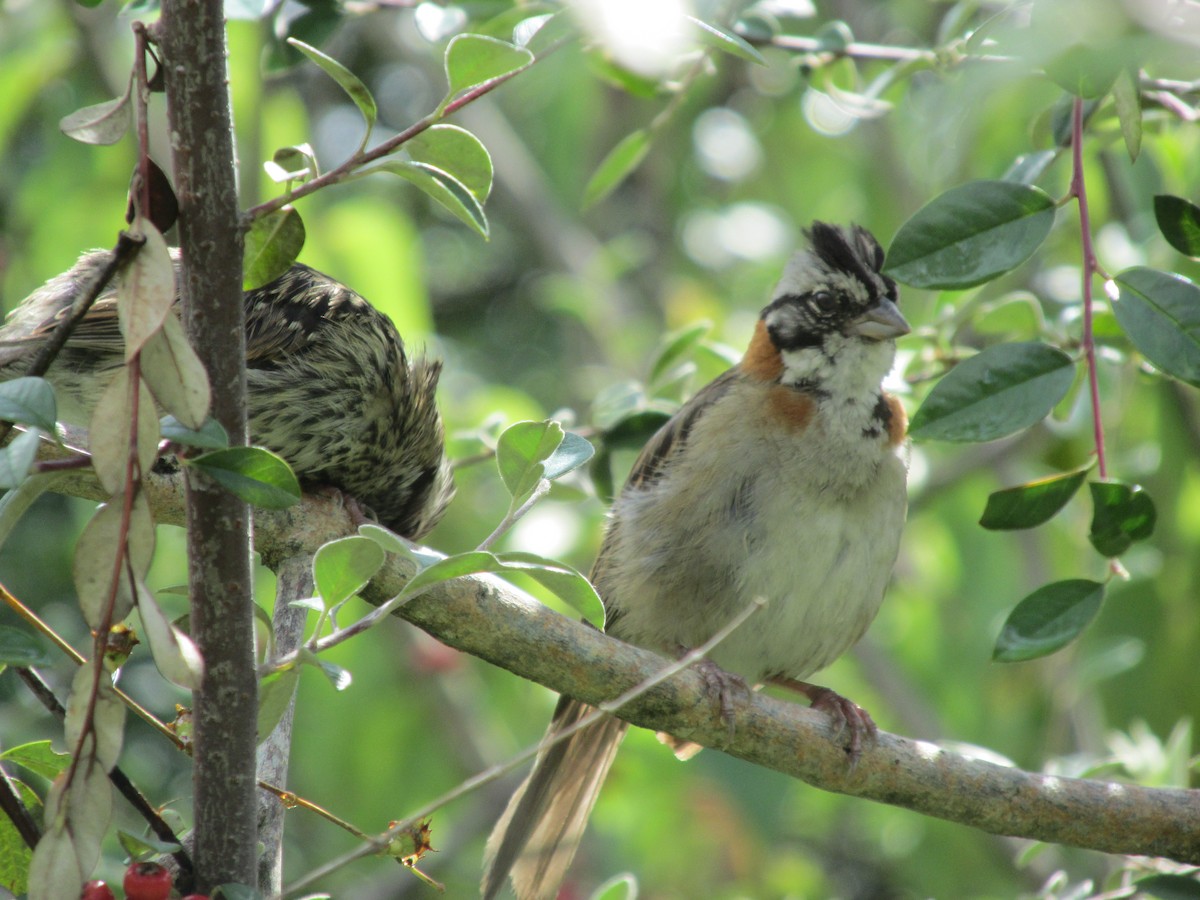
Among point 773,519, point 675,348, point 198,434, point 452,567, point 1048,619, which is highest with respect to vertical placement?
point 198,434

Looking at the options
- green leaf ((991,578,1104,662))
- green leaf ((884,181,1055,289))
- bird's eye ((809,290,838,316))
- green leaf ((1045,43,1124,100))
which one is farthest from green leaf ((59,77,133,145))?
bird's eye ((809,290,838,316))

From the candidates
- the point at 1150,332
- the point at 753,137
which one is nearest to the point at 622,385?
the point at 1150,332

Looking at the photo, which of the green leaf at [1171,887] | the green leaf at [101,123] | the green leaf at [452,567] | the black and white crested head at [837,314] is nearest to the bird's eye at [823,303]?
the black and white crested head at [837,314]

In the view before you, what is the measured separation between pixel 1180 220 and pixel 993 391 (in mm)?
461

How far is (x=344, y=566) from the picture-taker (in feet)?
5.90

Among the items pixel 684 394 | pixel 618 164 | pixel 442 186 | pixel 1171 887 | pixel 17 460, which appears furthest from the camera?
pixel 684 394

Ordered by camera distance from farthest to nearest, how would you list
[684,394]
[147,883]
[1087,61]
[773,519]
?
[684,394] → [773,519] → [147,883] → [1087,61]

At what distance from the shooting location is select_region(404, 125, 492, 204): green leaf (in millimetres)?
1824

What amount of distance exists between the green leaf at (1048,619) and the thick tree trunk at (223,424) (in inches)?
51.0

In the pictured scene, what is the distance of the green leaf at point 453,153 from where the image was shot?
182 cm

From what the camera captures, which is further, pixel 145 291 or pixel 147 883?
pixel 147 883

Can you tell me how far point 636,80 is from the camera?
3430 millimetres

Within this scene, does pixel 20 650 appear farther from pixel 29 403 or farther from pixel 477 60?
pixel 477 60

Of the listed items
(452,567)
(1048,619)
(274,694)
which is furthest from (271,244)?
(1048,619)
